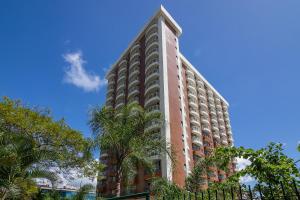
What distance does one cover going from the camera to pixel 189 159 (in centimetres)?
4497

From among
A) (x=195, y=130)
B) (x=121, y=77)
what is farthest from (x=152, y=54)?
(x=195, y=130)

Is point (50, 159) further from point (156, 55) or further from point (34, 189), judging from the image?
point (156, 55)

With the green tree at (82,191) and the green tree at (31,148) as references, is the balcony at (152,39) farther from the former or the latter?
the green tree at (82,191)

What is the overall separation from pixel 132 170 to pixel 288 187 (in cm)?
1417

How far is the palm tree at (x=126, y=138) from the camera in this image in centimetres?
1659

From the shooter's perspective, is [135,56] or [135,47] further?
[135,47]

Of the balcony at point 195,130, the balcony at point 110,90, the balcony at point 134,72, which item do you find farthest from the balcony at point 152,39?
the balcony at point 195,130

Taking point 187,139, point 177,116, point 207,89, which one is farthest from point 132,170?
point 207,89

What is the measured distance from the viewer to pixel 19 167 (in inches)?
561

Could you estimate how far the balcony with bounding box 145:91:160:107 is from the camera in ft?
148

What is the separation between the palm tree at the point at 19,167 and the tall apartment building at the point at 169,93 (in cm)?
2284

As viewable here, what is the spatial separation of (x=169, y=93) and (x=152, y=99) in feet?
10.8

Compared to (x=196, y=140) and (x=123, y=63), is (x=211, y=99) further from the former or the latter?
(x=123, y=63)

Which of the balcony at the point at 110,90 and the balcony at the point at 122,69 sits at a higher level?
the balcony at the point at 122,69
